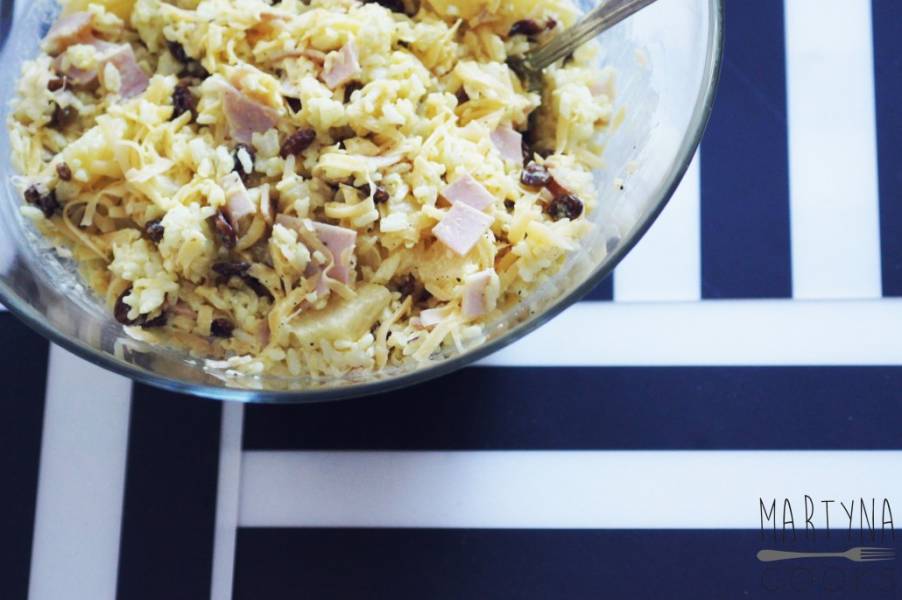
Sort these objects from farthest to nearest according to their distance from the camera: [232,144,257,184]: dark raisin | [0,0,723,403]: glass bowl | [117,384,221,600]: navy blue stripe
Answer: [117,384,221,600]: navy blue stripe
[232,144,257,184]: dark raisin
[0,0,723,403]: glass bowl

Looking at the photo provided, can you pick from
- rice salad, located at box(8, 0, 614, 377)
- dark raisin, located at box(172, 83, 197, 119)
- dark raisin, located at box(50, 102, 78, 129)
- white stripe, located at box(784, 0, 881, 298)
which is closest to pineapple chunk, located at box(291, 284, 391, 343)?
rice salad, located at box(8, 0, 614, 377)

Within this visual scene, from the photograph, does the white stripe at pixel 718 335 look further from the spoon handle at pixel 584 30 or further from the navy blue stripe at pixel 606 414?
the spoon handle at pixel 584 30

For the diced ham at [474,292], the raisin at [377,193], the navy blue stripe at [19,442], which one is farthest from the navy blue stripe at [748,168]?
the navy blue stripe at [19,442]

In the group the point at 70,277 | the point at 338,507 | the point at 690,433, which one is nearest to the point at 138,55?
the point at 70,277

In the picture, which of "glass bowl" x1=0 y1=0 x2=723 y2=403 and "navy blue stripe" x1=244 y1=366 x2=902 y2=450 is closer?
"glass bowl" x1=0 y1=0 x2=723 y2=403

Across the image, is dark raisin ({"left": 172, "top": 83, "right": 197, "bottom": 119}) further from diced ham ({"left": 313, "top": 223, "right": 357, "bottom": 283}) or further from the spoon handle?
the spoon handle
